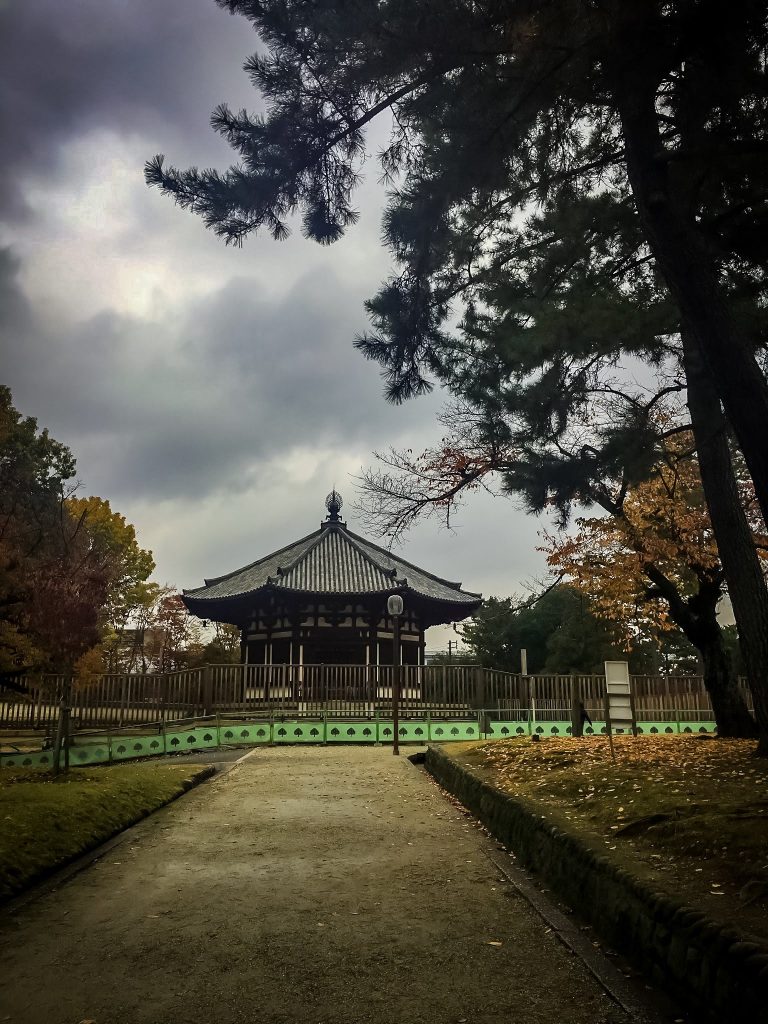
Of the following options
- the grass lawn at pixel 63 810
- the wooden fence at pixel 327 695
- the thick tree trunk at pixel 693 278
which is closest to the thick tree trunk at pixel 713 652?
the wooden fence at pixel 327 695

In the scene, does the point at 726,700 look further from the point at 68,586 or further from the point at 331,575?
the point at 331,575

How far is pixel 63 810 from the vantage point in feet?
25.3

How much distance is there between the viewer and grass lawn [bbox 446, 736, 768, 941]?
4.15 metres

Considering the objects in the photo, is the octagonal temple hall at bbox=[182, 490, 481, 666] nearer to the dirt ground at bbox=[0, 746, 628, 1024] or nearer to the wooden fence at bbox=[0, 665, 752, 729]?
the wooden fence at bbox=[0, 665, 752, 729]

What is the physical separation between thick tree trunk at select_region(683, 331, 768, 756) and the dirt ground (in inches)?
159

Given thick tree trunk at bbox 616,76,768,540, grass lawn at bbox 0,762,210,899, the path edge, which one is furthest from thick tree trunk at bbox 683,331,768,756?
grass lawn at bbox 0,762,210,899

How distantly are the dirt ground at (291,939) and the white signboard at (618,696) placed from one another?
3.66 meters

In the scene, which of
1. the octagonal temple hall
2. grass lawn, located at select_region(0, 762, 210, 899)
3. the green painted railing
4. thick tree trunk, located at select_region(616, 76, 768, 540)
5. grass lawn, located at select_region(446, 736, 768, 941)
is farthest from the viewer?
the octagonal temple hall

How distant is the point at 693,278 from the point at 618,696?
6.51 m

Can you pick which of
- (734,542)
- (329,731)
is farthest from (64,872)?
(329,731)

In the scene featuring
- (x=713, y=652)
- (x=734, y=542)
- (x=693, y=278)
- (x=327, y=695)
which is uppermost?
(x=693, y=278)

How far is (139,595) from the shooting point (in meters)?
44.1

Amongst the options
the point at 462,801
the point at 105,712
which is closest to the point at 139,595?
the point at 105,712

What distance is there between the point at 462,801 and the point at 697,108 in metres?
8.61
